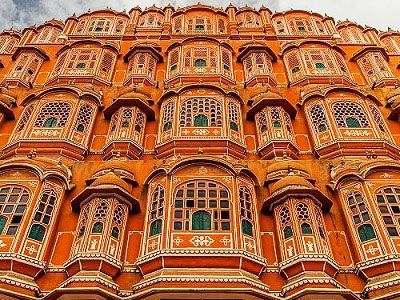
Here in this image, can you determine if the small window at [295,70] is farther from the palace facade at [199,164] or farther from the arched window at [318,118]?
the arched window at [318,118]

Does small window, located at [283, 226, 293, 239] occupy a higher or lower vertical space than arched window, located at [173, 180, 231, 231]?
lower

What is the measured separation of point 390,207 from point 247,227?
13.7ft

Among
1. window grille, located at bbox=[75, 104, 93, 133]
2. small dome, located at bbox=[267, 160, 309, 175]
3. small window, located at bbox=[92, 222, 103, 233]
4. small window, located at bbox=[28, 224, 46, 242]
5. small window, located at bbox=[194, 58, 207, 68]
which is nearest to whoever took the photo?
small window, located at bbox=[92, 222, 103, 233]

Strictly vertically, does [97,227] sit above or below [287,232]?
above

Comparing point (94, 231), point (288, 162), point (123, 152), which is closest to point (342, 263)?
point (288, 162)

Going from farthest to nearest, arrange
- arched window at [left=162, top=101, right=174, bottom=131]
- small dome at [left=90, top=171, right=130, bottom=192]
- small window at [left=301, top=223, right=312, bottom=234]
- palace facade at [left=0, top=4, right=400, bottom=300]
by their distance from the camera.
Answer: arched window at [left=162, top=101, right=174, bottom=131] → small dome at [left=90, top=171, right=130, bottom=192] → small window at [left=301, top=223, right=312, bottom=234] → palace facade at [left=0, top=4, right=400, bottom=300]

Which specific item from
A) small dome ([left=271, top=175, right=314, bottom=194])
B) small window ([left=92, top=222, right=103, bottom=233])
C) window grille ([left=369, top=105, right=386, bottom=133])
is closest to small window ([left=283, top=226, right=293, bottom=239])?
small dome ([left=271, top=175, right=314, bottom=194])

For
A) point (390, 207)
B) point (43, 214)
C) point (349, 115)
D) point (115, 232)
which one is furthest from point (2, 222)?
point (349, 115)

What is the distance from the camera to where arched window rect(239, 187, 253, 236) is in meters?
14.8

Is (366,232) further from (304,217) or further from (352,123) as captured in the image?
(352,123)

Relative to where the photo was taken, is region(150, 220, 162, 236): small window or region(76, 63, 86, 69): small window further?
region(76, 63, 86, 69): small window

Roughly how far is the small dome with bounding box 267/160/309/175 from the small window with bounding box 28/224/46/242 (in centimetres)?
724

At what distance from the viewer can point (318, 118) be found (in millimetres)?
20000

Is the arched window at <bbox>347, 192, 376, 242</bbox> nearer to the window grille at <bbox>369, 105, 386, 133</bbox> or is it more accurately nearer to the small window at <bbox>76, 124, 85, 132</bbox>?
the window grille at <bbox>369, 105, 386, 133</bbox>
